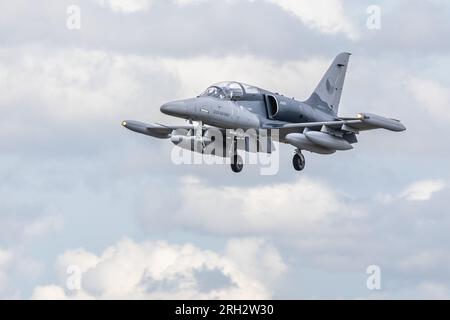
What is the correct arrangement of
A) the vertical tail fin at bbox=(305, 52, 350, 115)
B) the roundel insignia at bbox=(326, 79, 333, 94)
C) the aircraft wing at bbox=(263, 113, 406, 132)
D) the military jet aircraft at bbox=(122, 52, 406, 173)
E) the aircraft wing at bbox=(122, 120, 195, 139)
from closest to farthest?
the military jet aircraft at bbox=(122, 52, 406, 173), the aircraft wing at bbox=(263, 113, 406, 132), the aircraft wing at bbox=(122, 120, 195, 139), the vertical tail fin at bbox=(305, 52, 350, 115), the roundel insignia at bbox=(326, 79, 333, 94)

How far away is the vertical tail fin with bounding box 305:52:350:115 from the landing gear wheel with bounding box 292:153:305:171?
3.70 metres

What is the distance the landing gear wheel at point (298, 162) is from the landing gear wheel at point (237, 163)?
9.83ft

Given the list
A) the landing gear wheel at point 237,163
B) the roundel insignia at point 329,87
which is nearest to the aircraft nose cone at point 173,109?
the landing gear wheel at point 237,163

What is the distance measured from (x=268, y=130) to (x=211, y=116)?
168 inches

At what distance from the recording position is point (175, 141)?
6297 centimetres

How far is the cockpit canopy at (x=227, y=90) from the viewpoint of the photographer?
61031mm

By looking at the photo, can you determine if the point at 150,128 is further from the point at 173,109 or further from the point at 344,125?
the point at 344,125

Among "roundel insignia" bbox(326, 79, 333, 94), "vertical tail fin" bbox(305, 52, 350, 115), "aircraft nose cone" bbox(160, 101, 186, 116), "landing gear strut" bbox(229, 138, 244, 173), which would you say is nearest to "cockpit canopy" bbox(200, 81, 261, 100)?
"aircraft nose cone" bbox(160, 101, 186, 116)

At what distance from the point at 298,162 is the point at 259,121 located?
154 inches

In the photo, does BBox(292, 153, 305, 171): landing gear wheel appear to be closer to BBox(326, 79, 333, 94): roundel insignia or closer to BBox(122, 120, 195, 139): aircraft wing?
BBox(326, 79, 333, 94): roundel insignia

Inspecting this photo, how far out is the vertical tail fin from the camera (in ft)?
223

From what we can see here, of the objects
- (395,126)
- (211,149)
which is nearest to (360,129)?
(395,126)

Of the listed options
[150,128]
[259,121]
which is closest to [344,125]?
[259,121]
